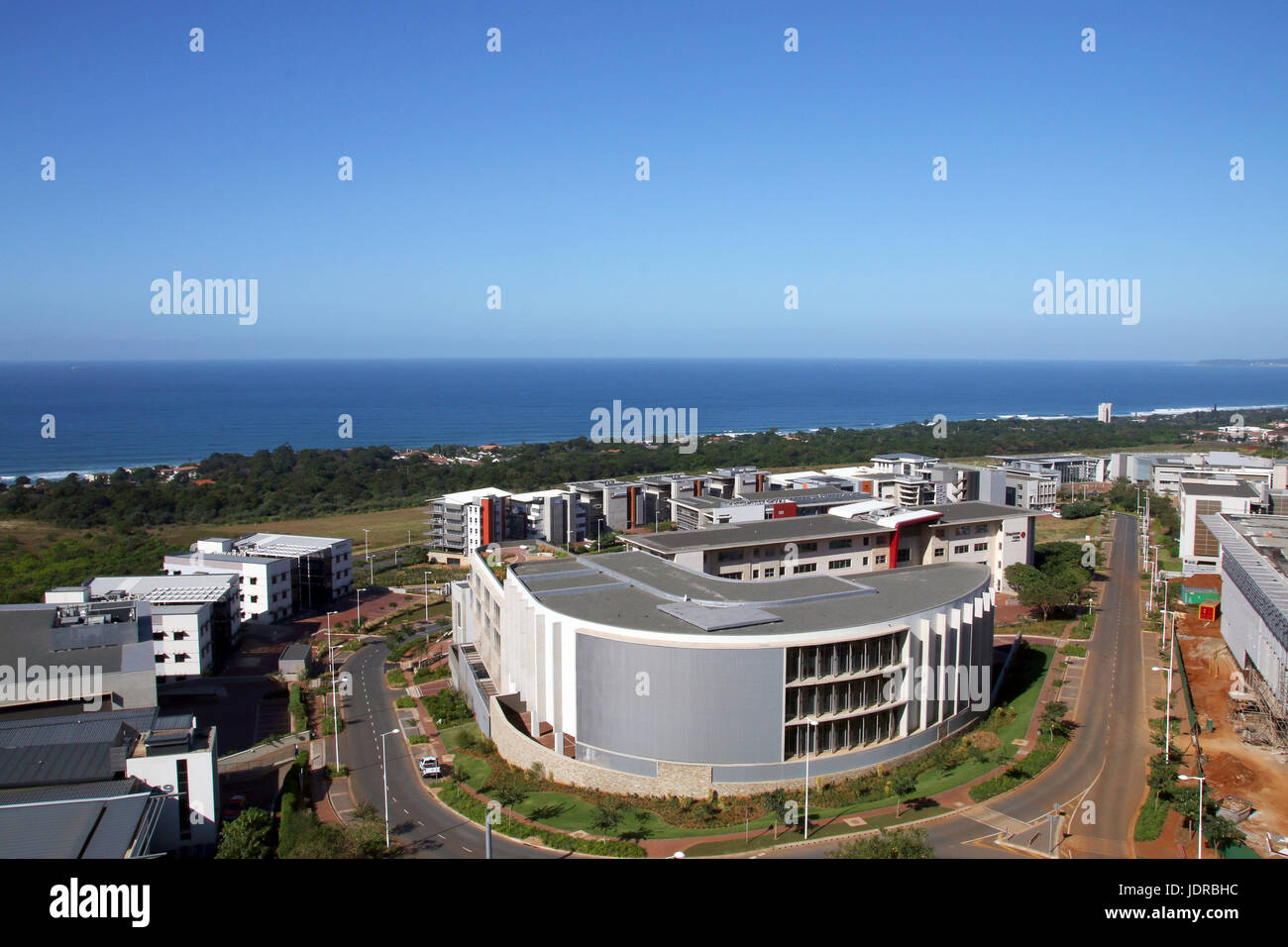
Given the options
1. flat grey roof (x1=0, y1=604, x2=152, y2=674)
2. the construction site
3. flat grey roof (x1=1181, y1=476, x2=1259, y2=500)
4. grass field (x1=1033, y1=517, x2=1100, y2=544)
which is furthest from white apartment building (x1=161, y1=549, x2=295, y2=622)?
flat grey roof (x1=1181, y1=476, x2=1259, y2=500)

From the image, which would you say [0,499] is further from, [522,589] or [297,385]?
[297,385]

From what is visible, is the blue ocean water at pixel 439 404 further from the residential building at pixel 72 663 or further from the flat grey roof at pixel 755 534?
the flat grey roof at pixel 755 534

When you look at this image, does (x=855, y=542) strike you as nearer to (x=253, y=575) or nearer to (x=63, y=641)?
(x=253, y=575)

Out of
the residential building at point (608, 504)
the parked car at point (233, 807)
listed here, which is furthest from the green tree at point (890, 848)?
the residential building at point (608, 504)

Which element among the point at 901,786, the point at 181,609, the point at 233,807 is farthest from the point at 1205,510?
the point at 181,609

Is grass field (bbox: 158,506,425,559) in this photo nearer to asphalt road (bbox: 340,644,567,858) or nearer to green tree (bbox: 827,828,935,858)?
asphalt road (bbox: 340,644,567,858)

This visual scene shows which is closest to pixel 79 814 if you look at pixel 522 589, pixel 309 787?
pixel 309 787
